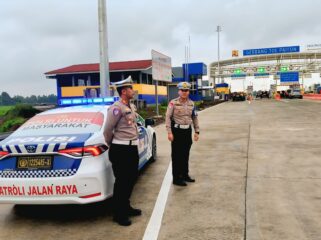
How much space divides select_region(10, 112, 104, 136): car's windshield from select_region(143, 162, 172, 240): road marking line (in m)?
1.38

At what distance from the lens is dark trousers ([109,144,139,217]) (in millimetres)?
4520

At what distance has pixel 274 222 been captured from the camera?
4.41 meters

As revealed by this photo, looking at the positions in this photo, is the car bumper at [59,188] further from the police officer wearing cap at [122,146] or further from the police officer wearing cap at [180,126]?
the police officer wearing cap at [180,126]

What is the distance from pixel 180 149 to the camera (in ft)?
20.2

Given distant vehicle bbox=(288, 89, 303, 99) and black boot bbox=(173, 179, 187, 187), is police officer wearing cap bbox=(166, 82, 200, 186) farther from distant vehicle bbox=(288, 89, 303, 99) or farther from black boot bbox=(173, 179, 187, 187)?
distant vehicle bbox=(288, 89, 303, 99)

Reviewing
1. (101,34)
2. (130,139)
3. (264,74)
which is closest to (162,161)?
(130,139)

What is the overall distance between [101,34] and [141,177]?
7247 millimetres

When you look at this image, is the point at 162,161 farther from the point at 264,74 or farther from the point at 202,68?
the point at 264,74

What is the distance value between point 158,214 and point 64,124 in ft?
5.87

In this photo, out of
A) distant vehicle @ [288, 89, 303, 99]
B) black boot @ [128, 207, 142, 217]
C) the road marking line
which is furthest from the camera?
distant vehicle @ [288, 89, 303, 99]

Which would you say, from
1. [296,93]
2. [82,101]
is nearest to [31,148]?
[82,101]

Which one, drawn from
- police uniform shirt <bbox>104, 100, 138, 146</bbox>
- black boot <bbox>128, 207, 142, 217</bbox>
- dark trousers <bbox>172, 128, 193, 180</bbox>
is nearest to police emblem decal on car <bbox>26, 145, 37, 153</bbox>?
police uniform shirt <bbox>104, 100, 138, 146</bbox>

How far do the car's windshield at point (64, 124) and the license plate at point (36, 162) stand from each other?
1.57ft

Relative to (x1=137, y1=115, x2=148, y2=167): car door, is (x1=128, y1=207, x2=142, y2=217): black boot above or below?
below
